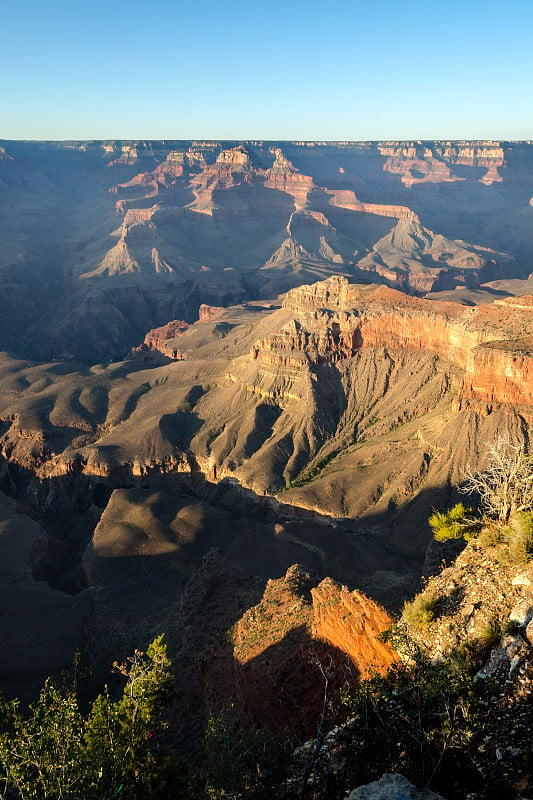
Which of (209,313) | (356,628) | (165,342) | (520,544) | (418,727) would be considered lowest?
(165,342)

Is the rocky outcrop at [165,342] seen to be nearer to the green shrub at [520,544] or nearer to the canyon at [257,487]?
the canyon at [257,487]

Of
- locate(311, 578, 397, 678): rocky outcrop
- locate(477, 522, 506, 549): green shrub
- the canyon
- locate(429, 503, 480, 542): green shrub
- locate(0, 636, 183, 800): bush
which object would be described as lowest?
the canyon

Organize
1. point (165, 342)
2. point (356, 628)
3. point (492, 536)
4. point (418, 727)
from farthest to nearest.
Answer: point (165, 342) → point (356, 628) → point (492, 536) → point (418, 727)

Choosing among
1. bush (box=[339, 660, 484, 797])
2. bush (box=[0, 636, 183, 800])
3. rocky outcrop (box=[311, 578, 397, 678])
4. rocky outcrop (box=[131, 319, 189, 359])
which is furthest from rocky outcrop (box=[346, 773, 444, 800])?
rocky outcrop (box=[131, 319, 189, 359])

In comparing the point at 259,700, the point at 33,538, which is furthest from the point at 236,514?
the point at 259,700

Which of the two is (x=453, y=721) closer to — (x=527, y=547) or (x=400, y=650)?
(x=400, y=650)

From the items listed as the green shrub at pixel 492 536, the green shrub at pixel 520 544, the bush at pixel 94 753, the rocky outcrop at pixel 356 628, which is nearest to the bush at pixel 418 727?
the rocky outcrop at pixel 356 628

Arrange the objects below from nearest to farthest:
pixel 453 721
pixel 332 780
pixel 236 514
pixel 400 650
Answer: pixel 453 721 → pixel 332 780 → pixel 400 650 → pixel 236 514

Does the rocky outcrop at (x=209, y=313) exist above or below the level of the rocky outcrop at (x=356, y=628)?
below

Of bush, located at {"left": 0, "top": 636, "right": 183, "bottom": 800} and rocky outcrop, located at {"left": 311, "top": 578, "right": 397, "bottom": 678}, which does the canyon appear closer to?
rocky outcrop, located at {"left": 311, "top": 578, "right": 397, "bottom": 678}

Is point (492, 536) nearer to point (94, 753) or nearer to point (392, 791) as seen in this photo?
point (392, 791)

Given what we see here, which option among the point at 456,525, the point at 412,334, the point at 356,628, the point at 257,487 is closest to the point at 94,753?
the point at 356,628
